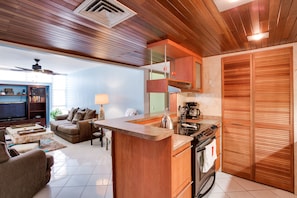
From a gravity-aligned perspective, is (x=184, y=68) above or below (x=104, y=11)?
below

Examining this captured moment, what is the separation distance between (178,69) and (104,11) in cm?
172

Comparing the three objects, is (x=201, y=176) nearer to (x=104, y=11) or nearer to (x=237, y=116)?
(x=237, y=116)

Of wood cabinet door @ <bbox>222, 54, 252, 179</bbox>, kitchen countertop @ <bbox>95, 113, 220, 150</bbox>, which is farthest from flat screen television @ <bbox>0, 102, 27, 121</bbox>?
wood cabinet door @ <bbox>222, 54, 252, 179</bbox>

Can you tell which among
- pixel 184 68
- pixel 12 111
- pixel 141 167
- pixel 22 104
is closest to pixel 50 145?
pixel 12 111

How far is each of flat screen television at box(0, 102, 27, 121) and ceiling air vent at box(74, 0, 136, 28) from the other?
7.04 meters

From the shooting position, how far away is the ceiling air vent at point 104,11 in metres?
1.23

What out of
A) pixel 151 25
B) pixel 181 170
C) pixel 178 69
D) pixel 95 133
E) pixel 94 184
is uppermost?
pixel 151 25

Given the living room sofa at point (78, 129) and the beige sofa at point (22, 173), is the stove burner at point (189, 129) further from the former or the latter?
the living room sofa at point (78, 129)

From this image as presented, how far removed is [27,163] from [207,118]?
311 centimetres

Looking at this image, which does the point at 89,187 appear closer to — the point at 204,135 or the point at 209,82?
the point at 204,135

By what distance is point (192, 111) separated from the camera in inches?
122

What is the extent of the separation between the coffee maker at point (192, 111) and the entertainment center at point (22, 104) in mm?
6887

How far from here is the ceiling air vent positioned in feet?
4.05

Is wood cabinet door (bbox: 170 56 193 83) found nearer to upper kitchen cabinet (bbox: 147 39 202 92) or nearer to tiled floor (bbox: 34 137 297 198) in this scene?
upper kitchen cabinet (bbox: 147 39 202 92)
